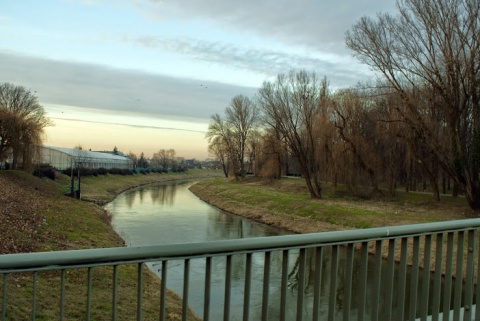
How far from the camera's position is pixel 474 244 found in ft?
9.71

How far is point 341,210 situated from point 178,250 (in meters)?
23.0

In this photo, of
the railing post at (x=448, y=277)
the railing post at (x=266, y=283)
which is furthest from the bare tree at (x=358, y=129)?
the railing post at (x=266, y=283)

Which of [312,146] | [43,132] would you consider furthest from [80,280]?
[43,132]

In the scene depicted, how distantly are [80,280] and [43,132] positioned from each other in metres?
30.9

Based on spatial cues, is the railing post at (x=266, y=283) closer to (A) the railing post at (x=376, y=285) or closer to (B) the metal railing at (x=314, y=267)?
(B) the metal railing at (x=314, y=267)

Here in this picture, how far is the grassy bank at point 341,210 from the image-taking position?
21453 millimetres

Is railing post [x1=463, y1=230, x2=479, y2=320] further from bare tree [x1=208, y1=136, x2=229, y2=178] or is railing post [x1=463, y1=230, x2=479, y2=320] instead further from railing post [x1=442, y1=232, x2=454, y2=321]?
bare tree [x1=208, y1=136, x2=229, y2=178]

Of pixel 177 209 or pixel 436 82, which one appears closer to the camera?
pixel 436 82

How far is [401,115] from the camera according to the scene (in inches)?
949

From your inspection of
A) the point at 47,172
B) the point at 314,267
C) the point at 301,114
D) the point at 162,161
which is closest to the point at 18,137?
the point at 47,172

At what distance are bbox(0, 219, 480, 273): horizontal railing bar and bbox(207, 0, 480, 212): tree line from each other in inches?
831

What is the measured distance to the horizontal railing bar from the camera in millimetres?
1649

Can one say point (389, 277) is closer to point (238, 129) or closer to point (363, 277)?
point (363, 277)

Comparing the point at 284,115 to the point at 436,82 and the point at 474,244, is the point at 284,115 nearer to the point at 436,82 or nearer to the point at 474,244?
the point at 436,82
